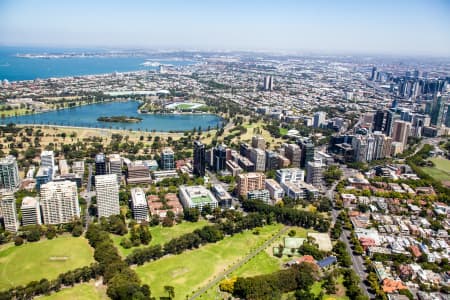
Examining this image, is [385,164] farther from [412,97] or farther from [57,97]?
[57,97]

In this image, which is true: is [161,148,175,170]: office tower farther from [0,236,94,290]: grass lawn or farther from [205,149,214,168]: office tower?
[0,236,94,290]: grass lawn

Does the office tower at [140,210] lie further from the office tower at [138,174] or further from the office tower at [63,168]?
the office tower at [63,168]

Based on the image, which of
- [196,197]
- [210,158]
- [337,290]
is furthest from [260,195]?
[337,290]

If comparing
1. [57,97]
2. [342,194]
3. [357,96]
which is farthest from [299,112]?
[57,97]

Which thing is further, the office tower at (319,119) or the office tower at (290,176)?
the office tower at (319,119)

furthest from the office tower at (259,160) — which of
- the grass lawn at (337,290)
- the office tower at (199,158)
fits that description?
the grass lawn at (337,290)
